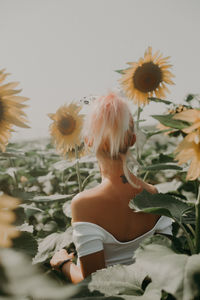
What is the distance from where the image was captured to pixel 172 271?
0.78 meters

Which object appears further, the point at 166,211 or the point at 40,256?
the point at 40,256

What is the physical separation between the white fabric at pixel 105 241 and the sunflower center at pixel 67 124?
112 centimetres

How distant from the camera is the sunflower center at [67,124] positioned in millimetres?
2369

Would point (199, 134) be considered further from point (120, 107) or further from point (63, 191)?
point (63, 191)

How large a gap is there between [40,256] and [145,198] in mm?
930

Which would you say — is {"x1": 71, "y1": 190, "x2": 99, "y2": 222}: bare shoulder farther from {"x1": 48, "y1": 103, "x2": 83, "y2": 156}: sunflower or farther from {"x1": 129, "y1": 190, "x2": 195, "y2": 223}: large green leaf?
{"x1": 48, "y1": 103, "x2": 83, "y2": 156}: sunflower

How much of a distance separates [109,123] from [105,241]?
1.88ft

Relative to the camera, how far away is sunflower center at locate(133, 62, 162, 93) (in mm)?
2791

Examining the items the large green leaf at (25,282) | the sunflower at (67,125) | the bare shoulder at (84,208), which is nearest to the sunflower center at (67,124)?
the sunflower at (67,125)

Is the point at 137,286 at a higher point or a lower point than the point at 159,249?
lower

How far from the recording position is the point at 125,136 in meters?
1.43

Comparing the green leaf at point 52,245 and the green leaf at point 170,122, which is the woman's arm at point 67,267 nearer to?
the green leaf at point 52,245

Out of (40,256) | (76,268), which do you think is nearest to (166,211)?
(76,268)

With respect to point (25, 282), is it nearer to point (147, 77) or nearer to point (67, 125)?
point (67, 125)
